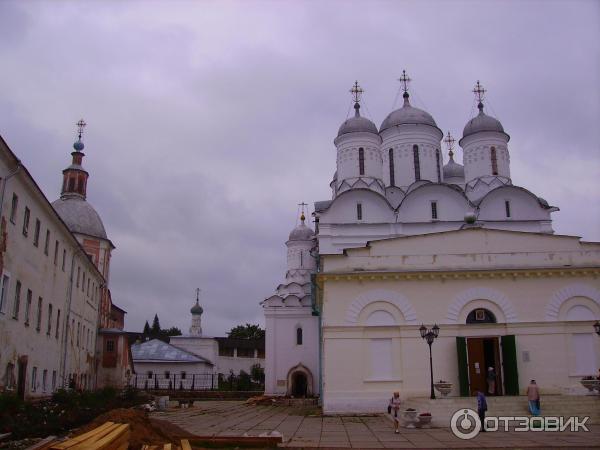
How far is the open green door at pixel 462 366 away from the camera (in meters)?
21.5

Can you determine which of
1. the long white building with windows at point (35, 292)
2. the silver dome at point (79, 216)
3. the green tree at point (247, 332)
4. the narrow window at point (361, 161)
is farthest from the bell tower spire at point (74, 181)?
the green tree at point (247, 332)

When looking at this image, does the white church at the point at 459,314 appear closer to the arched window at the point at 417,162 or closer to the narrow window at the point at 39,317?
the arched window at the point at 417,162

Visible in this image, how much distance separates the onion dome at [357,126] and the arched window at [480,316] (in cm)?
1633

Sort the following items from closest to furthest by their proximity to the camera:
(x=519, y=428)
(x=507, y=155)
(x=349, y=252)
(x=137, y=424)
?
(x=137, y=424) → (x=519, y=428) → (x=349, y=252) → (x=507, y=155)

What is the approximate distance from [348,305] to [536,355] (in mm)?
7021

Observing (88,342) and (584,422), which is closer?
(584,422)

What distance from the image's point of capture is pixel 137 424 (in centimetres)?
1215

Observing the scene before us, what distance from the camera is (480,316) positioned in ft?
74.5

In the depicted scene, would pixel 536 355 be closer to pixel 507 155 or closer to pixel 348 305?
pixel 348 305

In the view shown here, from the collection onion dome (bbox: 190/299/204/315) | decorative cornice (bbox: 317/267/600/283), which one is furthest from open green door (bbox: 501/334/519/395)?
onion dome (bbox: 190/299/204/315)

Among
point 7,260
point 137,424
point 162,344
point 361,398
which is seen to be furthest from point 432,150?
point 162,344

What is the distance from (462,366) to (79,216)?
27.0m

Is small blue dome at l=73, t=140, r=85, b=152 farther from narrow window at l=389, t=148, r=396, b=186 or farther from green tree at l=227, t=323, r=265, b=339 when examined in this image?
green tree at l=227, t=323, r=265, b=339

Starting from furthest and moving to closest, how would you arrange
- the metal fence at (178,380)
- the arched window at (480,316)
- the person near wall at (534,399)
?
the metal fence at (178,380) < the arched window at (480,316) < the person near wall at (534,399)
